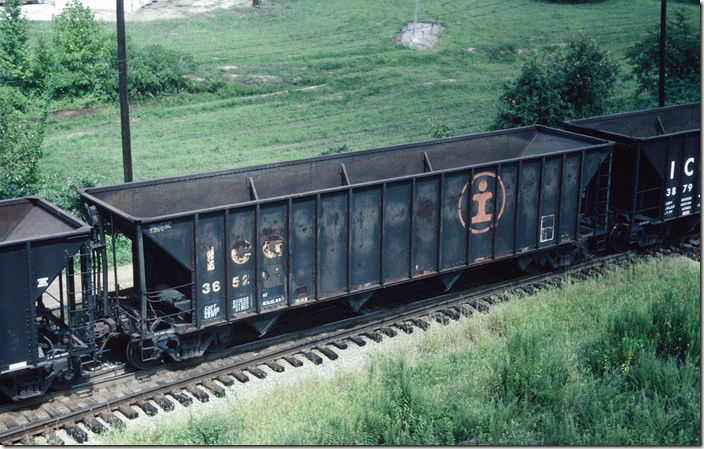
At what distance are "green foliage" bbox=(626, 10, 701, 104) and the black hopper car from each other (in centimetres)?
2310

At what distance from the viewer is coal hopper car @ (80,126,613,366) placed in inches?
630

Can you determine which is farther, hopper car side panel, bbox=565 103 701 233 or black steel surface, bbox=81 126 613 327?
hopper car side panel, bbox=565 103 701 233

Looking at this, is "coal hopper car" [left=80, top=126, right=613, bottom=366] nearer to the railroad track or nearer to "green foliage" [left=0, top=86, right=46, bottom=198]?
the railroad track

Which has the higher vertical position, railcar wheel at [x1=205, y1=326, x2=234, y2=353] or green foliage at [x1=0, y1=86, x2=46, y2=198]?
green foliage at [x1=0, y1=86, x2=46, y2=198]

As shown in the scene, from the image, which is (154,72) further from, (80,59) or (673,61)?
(673,61)

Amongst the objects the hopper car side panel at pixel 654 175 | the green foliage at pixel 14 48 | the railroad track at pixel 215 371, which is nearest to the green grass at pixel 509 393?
the railroad track at pixel 215 371

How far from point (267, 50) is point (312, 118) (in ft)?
44.5

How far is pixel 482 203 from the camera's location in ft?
63.4

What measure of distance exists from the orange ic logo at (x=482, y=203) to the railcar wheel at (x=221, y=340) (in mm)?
5584

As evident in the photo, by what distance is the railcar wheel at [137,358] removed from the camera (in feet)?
52.3

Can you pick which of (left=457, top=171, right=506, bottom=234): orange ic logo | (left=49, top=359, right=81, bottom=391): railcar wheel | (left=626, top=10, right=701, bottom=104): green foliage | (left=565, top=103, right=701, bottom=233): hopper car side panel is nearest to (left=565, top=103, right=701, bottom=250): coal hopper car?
(left=565, top=103, right=701, bottom=233): hopper car side panel

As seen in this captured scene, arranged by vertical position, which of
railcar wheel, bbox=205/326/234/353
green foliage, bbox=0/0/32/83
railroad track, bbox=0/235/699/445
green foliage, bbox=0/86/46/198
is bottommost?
railroad track, bbox=0/235/699/445

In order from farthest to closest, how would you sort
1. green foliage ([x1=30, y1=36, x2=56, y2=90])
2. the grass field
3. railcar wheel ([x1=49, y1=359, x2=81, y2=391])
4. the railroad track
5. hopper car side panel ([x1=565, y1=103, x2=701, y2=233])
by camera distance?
green foliage ([x1=30, y1=36, x2=56, y2=90])
the grass field
hopper car side panel ([x1=565, y1=103, x2=701, y2=233])
railcar wheel ([x1=49, y1=359, x2=81, y2=391])
the railroad track

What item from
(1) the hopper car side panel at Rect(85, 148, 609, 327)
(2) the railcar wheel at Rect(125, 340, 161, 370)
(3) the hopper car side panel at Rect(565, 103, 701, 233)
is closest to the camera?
(2) the railcar wheel at Rect(125, 340, 161, 370)
